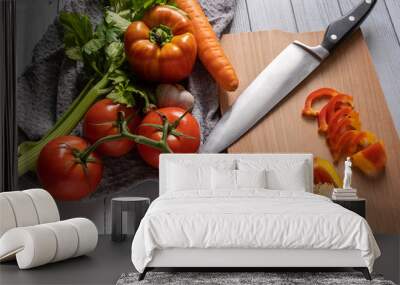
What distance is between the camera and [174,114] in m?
4.76

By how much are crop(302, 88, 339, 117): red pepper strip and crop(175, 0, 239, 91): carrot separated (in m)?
0.53

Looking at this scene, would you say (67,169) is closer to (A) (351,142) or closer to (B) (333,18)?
(A) (351,142)

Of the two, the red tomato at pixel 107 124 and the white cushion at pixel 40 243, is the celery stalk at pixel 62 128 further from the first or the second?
the white cushion at pixel 40 243

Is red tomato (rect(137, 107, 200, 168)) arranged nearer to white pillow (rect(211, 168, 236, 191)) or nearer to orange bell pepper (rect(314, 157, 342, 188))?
white pillow (rect(211, 168, 236, 191))

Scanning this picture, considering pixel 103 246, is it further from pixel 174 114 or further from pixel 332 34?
pixel 332 34

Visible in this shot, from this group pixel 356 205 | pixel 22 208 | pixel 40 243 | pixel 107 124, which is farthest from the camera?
pixel 107 124

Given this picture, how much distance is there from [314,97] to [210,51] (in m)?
0.82

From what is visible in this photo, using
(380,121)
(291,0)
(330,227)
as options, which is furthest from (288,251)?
(291,0)

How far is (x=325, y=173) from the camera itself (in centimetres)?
493

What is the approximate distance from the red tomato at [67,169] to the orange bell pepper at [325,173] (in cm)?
154

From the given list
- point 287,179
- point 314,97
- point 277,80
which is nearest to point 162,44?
point 277,80

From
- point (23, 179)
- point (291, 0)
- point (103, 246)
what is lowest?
point (103, 246)

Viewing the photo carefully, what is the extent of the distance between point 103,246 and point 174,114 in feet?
3.33

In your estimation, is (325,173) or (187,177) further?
(325,173)
